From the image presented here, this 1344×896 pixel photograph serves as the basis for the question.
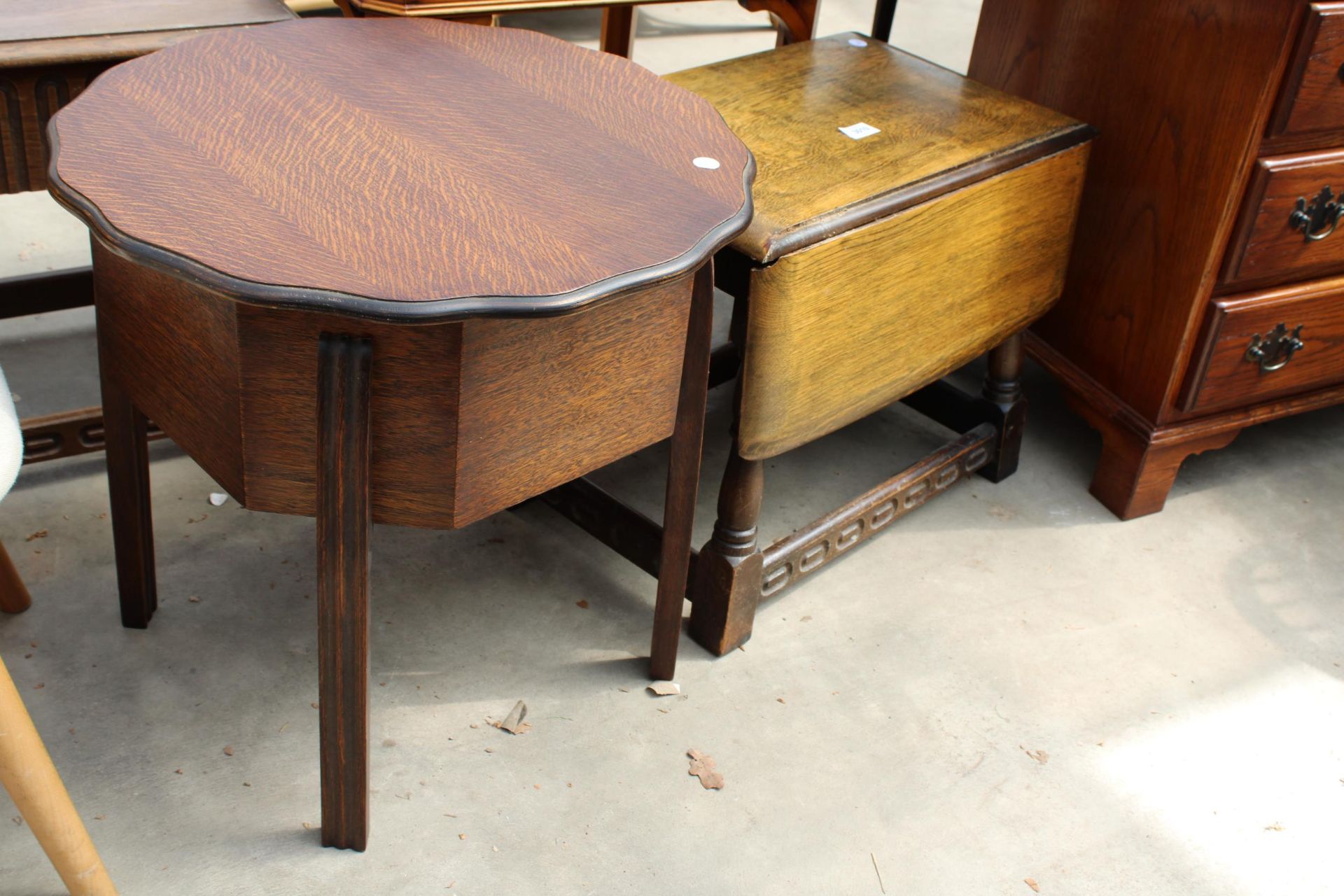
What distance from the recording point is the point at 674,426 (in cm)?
138

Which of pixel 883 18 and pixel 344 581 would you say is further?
pixel 883 18

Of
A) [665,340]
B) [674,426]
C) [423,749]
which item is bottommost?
[423,749]

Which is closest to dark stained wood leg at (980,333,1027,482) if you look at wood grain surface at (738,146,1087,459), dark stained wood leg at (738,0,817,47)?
wood grain surface at (738,146,1087,459)

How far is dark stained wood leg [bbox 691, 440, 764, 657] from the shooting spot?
1570mm

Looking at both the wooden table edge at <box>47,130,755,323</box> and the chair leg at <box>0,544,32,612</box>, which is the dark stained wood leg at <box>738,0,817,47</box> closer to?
the wooden table edge at <box>47,130,755,323</box>

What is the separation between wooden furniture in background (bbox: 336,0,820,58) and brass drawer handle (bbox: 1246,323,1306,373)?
87cm

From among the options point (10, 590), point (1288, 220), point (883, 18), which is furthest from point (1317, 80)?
point (10, 590)

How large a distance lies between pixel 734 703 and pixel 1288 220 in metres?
1.02

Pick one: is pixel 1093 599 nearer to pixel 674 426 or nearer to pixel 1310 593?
pixel 1310 593

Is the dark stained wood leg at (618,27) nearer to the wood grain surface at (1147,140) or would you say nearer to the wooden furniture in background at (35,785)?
the wood grain surface at (1147,140)

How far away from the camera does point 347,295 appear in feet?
3.19

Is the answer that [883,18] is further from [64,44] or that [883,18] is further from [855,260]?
[64,44]

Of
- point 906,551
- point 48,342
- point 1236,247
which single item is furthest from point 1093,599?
point 48,342

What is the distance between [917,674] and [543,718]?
50cm
